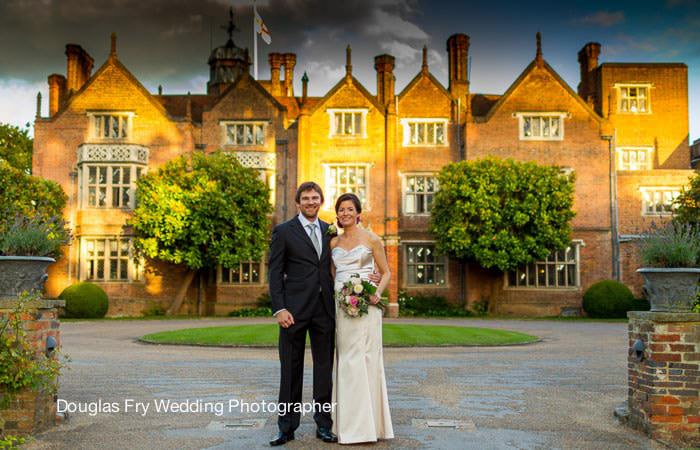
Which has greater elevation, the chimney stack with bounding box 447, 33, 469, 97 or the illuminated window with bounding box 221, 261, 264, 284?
the chimney stack with bounding box 447, 33, 469, 97

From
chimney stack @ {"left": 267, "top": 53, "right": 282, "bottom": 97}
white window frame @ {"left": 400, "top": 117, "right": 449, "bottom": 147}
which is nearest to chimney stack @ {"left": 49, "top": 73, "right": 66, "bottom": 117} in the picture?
chimney stack @ {"left": 267, "top": 53, "right": 282, "bottom": 97}

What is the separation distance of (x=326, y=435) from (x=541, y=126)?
91.5ft

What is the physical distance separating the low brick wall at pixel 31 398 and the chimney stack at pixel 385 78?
26.5 meters

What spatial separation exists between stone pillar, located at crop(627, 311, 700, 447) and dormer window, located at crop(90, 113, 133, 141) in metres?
28.1

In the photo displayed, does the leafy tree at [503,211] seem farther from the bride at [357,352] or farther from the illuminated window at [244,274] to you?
the bride at [357,352]

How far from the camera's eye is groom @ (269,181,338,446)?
5.88 meters

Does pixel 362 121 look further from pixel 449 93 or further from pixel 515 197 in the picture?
pixel 515 197

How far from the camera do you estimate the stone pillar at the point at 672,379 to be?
5914mm

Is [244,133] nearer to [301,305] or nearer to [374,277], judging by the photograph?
[374,277]

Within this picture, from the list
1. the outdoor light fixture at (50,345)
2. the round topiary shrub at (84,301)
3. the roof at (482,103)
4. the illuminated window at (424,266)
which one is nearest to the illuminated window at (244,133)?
the illuminated window at (424,266)

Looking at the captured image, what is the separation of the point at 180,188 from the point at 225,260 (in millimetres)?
3392

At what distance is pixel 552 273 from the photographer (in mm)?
30969

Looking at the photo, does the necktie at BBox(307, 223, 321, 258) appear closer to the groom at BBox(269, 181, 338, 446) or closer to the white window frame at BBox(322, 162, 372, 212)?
the groom at BBox(269, 181, 338, 446)

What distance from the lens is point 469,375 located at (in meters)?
10.1
